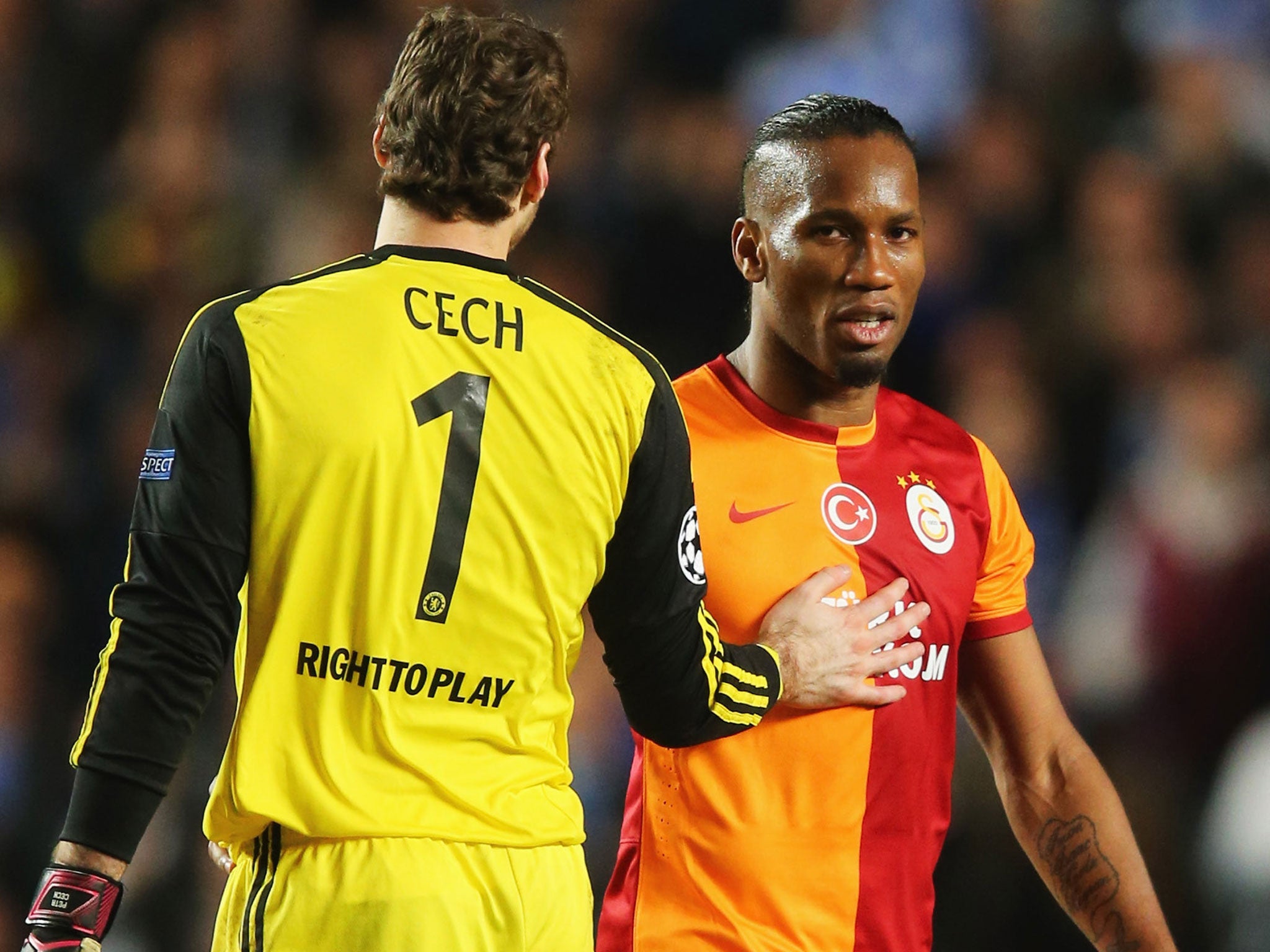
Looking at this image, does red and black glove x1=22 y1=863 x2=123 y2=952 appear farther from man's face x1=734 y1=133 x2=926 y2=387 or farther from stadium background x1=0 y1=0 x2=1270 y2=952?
stadium background x1=0 y1=0 x2=1270 y2=952

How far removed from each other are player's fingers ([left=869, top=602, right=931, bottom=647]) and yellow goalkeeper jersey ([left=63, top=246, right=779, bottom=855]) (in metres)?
0.78

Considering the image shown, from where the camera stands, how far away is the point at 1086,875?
3.29 m

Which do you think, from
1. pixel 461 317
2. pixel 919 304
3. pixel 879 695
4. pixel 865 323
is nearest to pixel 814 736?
pixel 879 695

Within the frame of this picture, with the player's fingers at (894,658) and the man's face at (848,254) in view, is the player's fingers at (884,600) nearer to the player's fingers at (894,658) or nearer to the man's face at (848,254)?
the player's fingers at (894,658)

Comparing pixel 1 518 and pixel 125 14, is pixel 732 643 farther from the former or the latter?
pixel 125 14

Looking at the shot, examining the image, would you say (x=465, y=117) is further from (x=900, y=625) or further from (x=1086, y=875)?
(x=1086, y=875)

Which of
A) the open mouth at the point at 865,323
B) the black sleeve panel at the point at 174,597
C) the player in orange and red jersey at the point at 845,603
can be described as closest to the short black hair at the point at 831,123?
the player in orange and red jersey at the point at 845,603

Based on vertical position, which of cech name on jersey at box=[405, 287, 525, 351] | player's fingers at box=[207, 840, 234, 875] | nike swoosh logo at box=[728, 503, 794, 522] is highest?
cech name on jersey at box=[405, 287, 525, 351]

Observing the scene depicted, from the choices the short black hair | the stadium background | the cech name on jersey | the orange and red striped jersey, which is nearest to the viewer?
the cech name on jersey

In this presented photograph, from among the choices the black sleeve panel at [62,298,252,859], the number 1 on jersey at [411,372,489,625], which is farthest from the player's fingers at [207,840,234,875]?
the number 1 on jersey at [411,372,489,625]

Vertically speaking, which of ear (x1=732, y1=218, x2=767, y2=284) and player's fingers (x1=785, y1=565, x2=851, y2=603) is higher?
ear (x1=732, y1=218, x2=767, y2=284)

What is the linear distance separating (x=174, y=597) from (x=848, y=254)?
149 cm

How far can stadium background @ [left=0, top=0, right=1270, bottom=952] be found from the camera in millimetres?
5191

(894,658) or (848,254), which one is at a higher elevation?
(848,254)
